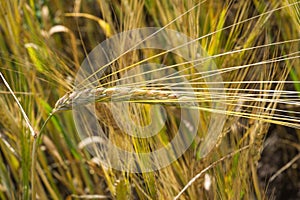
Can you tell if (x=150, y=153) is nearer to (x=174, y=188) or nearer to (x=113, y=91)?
(x=174, y=188)

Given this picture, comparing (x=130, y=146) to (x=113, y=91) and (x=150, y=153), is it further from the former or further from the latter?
(x=113, y=91)

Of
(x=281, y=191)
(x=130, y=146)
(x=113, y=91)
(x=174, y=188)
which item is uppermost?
(x=113, y=91)

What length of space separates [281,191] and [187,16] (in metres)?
0.68

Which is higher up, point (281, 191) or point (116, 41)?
point (116, 41)

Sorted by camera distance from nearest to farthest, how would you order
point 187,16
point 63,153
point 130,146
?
point 130,146
point 187,16
point 63,153

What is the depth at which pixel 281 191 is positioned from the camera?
58.0 inches

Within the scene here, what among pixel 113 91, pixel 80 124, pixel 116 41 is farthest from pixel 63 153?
pixel 113 91

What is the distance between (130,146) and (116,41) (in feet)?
0.77

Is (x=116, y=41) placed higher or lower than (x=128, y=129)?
higher

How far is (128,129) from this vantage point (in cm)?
86

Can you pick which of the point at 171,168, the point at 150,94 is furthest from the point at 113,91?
the point at 171,168

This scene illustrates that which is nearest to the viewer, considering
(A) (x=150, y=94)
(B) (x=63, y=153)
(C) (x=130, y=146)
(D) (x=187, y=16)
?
(A) (x=150, y=94)

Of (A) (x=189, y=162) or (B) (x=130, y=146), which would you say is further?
(A) (x=189, y=162)

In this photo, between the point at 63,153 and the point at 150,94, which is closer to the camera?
the point at 150,94
